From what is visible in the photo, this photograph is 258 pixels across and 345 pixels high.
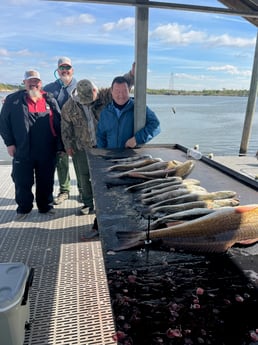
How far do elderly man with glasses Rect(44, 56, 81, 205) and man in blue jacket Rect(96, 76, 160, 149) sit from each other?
1.20 m

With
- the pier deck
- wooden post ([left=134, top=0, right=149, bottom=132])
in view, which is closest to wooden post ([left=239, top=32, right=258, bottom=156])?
wooden post ([left=134, top=0, right=149, bottom=132])

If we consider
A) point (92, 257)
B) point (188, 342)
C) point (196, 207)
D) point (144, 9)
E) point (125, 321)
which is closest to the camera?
point (188, 342)

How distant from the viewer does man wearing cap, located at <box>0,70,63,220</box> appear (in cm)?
428

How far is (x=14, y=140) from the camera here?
14.5 ft

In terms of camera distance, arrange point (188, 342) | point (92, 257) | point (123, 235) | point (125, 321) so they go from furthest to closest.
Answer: point (92, 257), point (123, 235), point (125, 321), point (188, 342)

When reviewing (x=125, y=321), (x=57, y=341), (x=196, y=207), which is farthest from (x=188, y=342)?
(x=57, y=341)

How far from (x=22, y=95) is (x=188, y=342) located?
4027mm

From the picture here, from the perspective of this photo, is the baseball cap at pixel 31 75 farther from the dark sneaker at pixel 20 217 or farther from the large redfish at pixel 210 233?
the large redfish at pixel 210 233

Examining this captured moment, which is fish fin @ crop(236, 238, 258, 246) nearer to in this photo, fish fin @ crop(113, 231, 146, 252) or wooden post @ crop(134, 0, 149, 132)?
fish fin @ crop(113, 231, 146, 252)

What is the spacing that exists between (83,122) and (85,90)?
0.48m

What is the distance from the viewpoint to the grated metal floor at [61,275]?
7.44 ft

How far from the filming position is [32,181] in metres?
4.64

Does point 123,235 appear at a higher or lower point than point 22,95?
lower

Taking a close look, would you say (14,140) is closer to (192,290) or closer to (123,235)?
(123,235)
